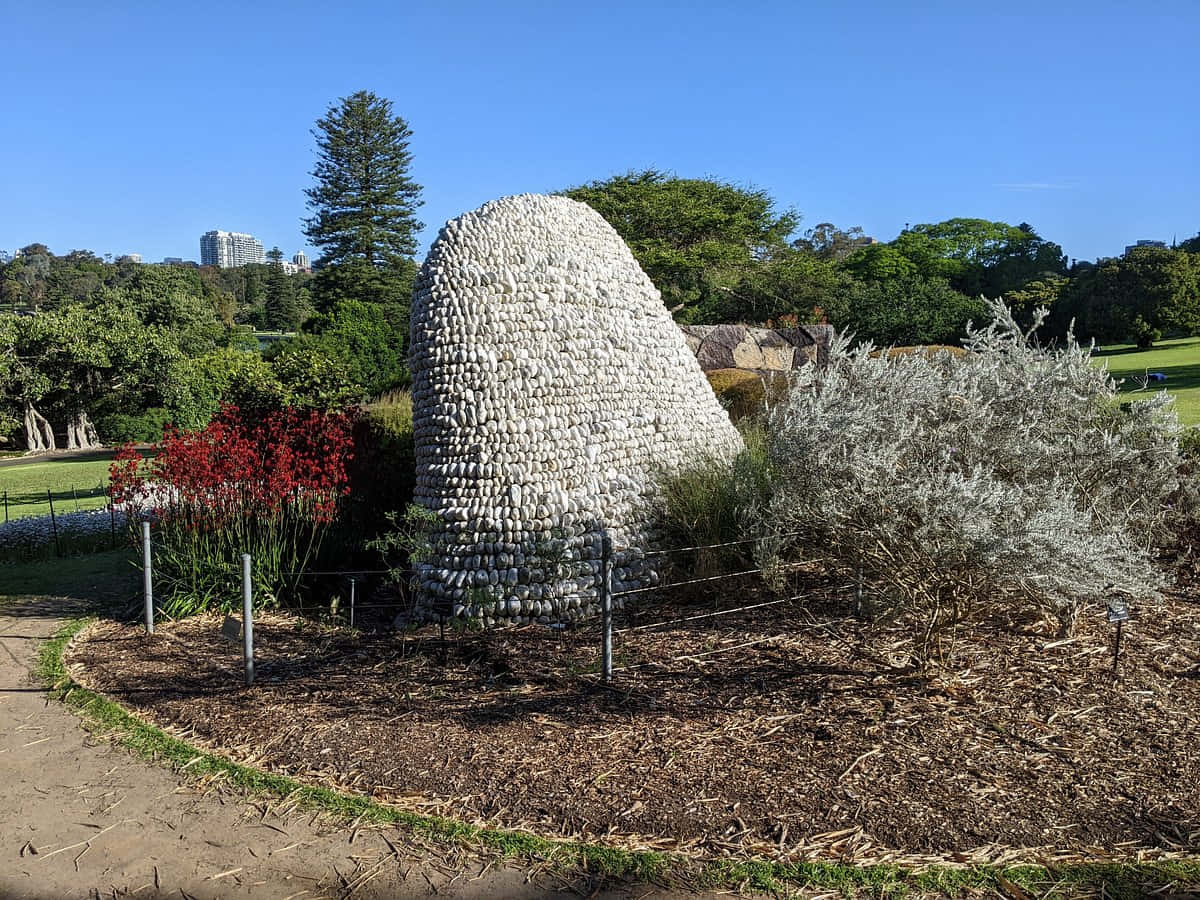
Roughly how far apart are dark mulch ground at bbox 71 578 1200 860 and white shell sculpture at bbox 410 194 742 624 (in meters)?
0.46

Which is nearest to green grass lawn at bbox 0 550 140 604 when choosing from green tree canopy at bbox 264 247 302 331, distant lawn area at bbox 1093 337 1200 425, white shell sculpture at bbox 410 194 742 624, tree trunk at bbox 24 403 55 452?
white shell sculpture at bbox 410 194 742 624

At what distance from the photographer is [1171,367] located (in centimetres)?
2395

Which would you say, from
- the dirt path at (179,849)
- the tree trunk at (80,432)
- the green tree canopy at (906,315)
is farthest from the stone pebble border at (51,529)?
the tree trunk at (80,432)

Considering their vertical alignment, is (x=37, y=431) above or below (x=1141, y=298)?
below

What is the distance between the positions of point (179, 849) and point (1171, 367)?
1082 inches

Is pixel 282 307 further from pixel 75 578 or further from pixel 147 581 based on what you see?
pixel 147 581

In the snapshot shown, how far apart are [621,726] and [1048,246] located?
182 feet

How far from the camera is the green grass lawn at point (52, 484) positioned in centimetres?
1591

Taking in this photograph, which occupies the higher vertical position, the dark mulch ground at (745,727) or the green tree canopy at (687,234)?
the green tree canopy at (687,234)

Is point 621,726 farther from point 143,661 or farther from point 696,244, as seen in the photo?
point 696,244

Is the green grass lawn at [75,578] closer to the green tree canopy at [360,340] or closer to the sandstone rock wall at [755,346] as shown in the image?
the sandstone rock wall at [755,346]

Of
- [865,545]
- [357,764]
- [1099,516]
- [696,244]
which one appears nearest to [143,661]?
[357,764]

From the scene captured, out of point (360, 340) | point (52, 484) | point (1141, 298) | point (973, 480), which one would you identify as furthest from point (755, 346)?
point (1141, 298)

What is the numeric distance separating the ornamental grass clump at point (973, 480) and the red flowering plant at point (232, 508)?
397 cm
